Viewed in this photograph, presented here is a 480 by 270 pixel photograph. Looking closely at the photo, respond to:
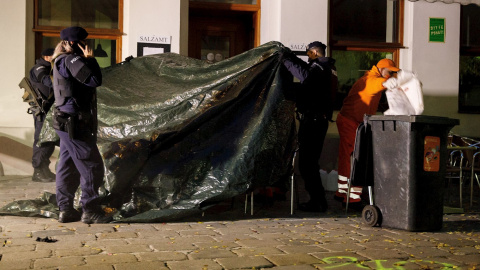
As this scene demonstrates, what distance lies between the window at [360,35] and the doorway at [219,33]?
1.51 m

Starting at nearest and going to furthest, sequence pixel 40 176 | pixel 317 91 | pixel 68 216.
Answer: pixel 68 216 < pixel 317 91 < pixel 40 176

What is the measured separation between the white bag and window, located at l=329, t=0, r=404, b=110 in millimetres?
4057

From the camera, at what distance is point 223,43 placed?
1182 centimetres

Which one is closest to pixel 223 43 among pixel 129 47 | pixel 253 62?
pixel 129 47

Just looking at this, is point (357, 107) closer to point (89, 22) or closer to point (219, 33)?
point (219, 33)

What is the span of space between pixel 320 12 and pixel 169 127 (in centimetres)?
492

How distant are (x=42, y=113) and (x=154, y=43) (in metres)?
2.16

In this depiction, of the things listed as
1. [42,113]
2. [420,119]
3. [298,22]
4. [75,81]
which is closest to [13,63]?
[42,113]

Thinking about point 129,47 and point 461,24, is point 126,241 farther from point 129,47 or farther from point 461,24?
point 461,24

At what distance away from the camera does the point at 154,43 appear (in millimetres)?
10836

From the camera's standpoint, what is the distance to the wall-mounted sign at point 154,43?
426 inches

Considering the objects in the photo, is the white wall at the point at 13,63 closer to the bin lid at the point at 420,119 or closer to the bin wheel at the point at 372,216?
the bin wheel at the point at 372,216

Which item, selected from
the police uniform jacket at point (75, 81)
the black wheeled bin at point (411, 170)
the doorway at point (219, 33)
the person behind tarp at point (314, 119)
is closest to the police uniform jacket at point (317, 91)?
the person behind tarp at point (314, 119)

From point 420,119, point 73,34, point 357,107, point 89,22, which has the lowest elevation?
point 420,119
